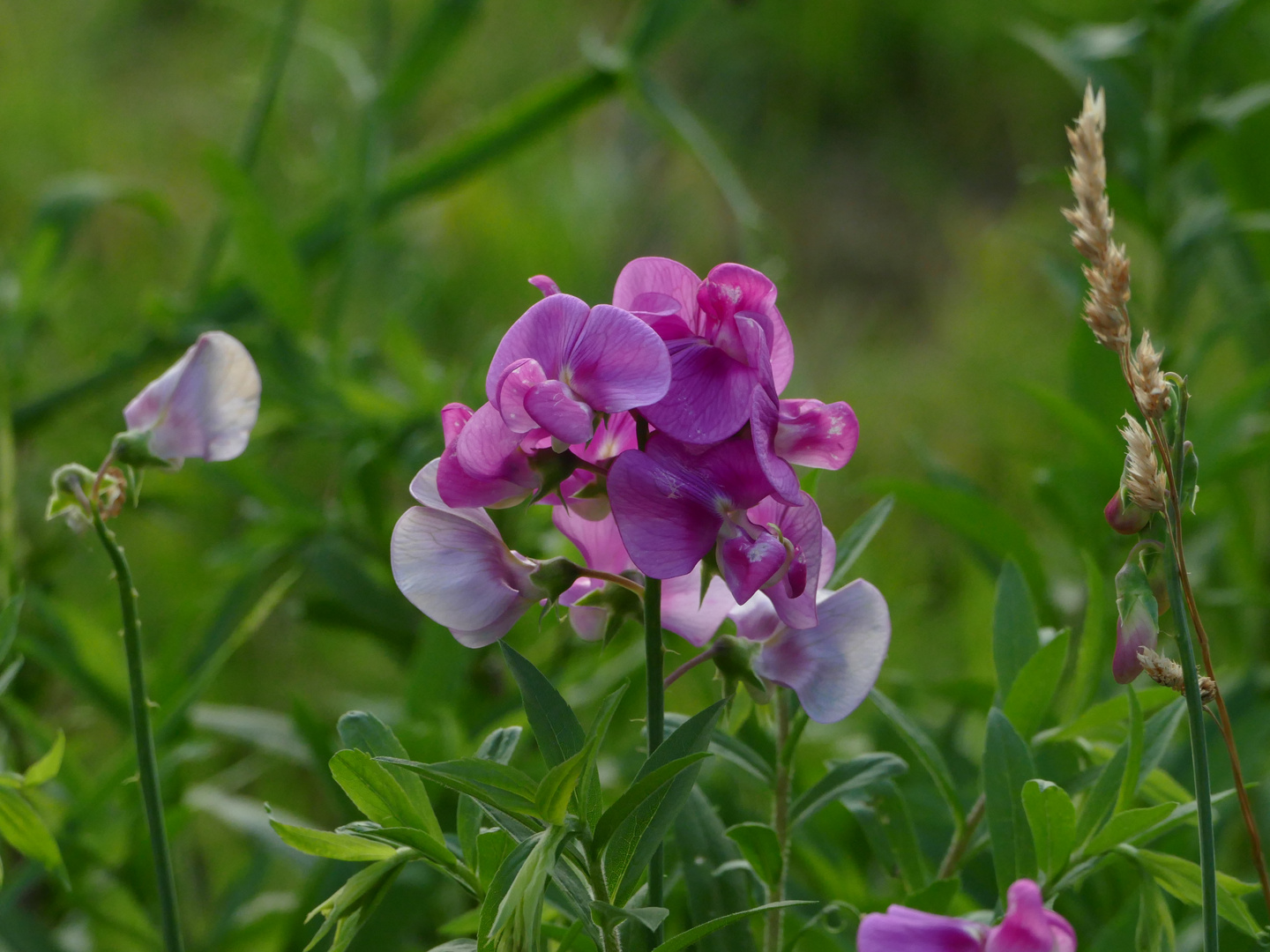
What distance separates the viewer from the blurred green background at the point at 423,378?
2.63ft

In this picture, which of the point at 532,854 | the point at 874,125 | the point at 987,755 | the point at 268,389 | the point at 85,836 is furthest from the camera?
the point at 874,125

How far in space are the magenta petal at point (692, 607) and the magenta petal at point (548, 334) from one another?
0.10 m

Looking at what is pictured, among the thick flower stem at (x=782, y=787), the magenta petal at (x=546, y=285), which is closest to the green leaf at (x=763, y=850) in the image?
the thick flower stem at (x=782, y=787)

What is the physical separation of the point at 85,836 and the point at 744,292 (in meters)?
0.58

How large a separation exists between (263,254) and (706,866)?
0.72 m

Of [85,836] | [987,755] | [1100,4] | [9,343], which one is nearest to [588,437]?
[987,755]

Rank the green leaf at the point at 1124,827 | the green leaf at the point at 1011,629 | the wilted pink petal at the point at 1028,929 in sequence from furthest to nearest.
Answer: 1. the green leaf at the point at 1011,629
2. the green leaf at the point at 1124,827
3. the wilted pink petal at the point at 1028,929

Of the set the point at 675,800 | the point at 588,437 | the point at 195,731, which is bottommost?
the point at 195,731

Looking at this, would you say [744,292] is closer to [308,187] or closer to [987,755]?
[987,755]

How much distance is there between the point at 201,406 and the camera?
471 mm

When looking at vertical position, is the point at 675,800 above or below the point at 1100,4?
below

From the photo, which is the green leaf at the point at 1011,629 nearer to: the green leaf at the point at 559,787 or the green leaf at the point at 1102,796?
the green leaf at the point at 1102,796

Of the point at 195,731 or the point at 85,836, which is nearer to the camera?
the point at 85,836

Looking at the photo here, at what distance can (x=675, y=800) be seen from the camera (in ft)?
1.25
